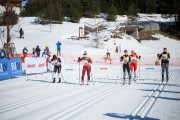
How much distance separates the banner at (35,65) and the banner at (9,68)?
0.73 m

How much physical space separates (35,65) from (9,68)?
9.34 feet

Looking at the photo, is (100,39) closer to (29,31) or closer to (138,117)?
(29,31)

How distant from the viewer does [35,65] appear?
20.2m

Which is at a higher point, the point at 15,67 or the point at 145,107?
the point at 15,67

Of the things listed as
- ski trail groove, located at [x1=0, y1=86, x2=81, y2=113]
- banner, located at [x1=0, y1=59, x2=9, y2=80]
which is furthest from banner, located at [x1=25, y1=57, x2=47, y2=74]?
ski trail groove, located at [x1=0, y1=86, x2=81, y2=113]

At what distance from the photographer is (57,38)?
47.7 meters

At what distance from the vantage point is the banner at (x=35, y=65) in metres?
19.4

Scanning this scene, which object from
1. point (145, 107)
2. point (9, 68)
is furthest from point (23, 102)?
point (9, 68)

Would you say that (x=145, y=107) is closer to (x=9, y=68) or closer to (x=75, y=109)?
(x=75, y=109)

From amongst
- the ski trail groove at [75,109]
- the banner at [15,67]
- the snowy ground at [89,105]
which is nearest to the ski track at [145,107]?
the snowy ground at [89,105]

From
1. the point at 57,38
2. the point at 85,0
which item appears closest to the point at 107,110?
the point at 57,38

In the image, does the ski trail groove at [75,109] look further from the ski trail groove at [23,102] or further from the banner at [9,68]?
the banner at [9,68]

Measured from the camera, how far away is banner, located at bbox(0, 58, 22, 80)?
16902 millimetres

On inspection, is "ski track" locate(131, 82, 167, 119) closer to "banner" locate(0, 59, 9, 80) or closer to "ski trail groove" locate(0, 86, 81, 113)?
"ski trail groove" locate(0, 86, 81, 113)
